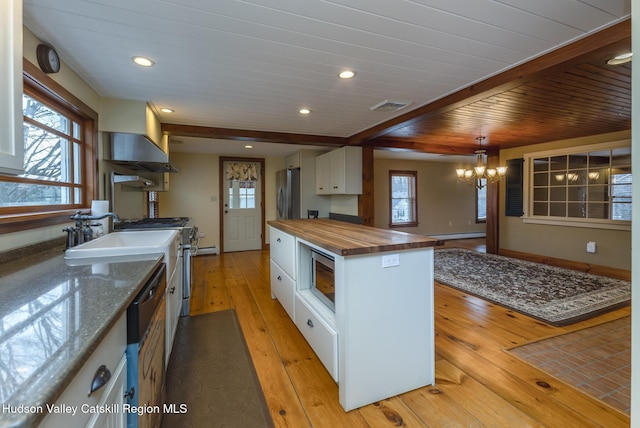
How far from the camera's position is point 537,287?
11.6 feet

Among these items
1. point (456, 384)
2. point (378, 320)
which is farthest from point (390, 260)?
point (456, 384)

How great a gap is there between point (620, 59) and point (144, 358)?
11.5 ft

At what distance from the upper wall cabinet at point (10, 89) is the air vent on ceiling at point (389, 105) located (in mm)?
2617

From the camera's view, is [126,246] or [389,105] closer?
[126,246]

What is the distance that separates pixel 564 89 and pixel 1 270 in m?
4.28

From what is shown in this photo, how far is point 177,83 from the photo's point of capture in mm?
2396

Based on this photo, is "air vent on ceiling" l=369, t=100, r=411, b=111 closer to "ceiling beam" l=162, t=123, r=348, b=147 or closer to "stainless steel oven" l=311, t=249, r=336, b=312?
"ceiling beam" l=162, t=123, r=348, b=147

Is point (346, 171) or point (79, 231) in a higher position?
point (346, 171)

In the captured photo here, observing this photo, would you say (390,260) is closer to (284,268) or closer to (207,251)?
(284,268)

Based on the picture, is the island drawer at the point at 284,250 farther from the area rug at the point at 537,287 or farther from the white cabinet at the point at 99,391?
the area rug at the point at 537,287

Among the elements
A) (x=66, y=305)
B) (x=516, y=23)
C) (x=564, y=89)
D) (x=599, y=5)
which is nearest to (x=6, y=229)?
(x=66, y=305)

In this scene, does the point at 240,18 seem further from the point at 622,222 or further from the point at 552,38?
the point at 622,222

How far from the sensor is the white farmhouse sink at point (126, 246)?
4.93ft

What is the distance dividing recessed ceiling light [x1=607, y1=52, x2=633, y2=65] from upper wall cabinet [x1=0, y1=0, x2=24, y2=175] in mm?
3429
